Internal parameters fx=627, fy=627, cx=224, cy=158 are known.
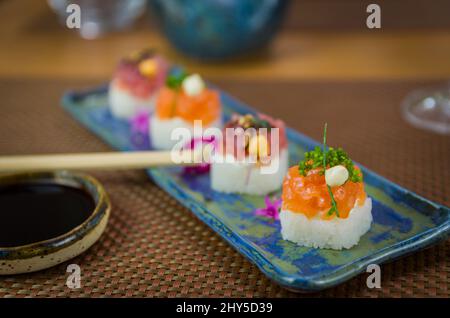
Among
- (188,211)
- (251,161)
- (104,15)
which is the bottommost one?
(188,211)

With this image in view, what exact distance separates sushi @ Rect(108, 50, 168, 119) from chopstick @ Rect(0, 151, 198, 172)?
1.22 feet

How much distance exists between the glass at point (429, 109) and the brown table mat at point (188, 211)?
0.12 feet

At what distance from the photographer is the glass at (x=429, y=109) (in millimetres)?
1739

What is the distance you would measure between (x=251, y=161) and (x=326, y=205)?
0.28m

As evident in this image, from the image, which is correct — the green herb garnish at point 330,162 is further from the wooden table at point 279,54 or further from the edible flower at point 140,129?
the wooden table at point 279,54

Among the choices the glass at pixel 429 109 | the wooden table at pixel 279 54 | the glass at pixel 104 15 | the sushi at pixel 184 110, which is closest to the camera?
the sushi at pixel 184 110

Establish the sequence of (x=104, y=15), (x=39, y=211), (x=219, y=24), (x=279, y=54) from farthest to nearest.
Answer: (x=104, y=15) < (x=279, y=54) < (x=219, y=24) < (x=39, y=211)

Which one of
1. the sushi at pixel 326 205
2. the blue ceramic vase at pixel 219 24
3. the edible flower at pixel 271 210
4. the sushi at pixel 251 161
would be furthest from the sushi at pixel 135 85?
the sushi at pixel 326 205

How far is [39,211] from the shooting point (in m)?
1.24

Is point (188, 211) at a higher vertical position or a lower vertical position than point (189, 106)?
lower

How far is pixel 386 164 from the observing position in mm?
1548

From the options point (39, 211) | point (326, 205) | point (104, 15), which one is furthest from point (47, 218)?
point (104, 15)

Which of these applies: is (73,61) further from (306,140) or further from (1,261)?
(1,261)

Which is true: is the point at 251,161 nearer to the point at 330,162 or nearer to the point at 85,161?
the point at 330,162
